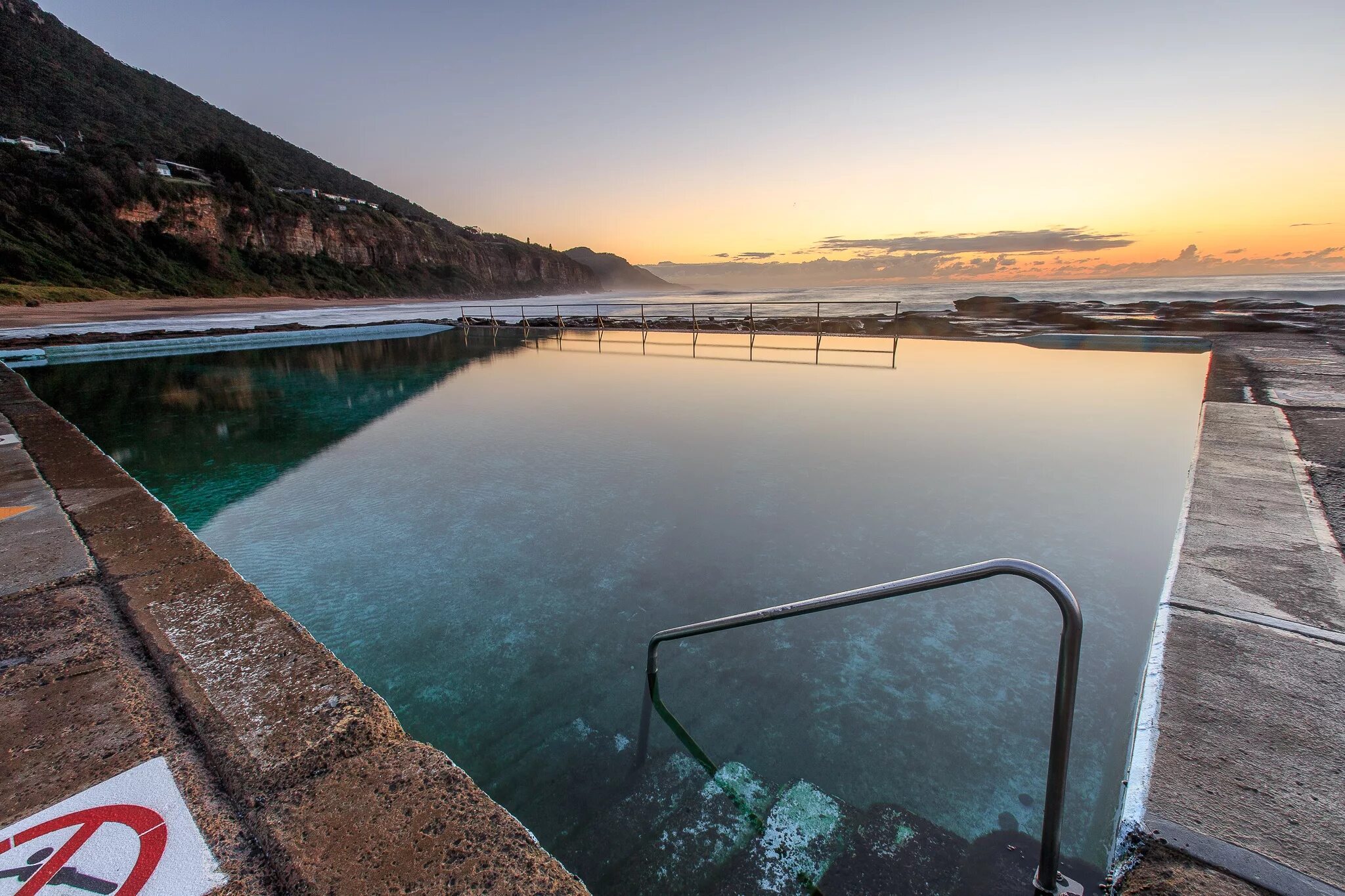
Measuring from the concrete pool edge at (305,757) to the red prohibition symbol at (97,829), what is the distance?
0.31 feet

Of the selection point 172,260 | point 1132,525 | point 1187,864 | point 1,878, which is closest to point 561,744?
point 1,878

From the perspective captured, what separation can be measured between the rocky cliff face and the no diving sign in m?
50.4

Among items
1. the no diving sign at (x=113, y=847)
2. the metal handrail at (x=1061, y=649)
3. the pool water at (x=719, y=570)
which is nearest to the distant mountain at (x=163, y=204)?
the pool water at (x=719, y=570)

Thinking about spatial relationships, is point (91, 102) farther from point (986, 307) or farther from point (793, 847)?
point (793, 847)

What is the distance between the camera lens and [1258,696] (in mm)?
1498

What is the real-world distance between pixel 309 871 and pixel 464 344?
15.5m

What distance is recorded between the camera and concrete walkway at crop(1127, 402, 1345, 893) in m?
1.13

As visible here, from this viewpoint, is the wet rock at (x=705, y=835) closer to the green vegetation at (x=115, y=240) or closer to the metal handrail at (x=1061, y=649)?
the metal handrail at (x=1061, y=649)

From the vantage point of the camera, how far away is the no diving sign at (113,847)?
97 centimetres

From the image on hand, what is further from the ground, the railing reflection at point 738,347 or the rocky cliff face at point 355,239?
the rocky cliff face at point 355,239

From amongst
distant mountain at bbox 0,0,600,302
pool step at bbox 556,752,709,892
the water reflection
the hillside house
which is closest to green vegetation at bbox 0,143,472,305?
distant mountain at bbox 0,0,600,302

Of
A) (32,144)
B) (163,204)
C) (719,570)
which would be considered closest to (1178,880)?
(719,570)

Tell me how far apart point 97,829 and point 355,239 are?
204 feet

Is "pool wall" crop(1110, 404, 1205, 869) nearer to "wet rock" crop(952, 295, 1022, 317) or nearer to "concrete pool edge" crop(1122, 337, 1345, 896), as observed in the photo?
"concrete pool edge" crop(1122, 337, 1345, 896)
